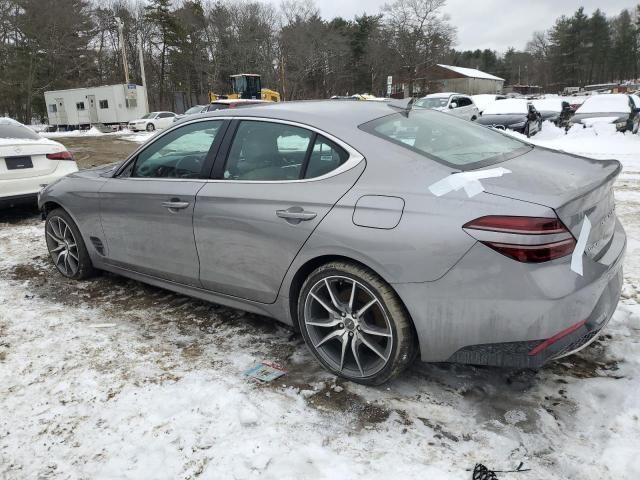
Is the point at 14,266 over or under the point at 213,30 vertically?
under

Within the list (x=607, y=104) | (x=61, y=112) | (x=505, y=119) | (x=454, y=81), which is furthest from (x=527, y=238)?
(x=454, y=81)

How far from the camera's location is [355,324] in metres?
2.68

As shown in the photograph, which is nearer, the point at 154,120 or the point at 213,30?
the point at 154,120

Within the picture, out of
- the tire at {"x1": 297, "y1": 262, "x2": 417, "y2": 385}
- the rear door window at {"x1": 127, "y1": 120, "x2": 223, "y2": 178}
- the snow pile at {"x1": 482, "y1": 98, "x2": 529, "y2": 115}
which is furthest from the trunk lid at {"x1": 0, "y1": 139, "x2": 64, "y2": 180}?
the snow pile at {"x1": 482, "y1": 98, "x2": 529, "y2": 115}

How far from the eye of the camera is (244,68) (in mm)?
60844

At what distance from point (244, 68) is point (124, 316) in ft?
202

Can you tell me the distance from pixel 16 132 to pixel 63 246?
340 cm

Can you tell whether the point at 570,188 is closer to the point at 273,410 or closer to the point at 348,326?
the point at 348,326

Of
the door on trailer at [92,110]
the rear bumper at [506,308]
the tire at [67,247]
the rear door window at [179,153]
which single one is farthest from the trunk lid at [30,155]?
the door on trailer at [92,110]

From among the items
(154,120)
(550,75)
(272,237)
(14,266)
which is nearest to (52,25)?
(154,120)

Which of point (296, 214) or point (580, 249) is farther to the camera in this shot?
point (296, 214)

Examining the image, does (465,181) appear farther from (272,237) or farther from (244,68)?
(244,68)

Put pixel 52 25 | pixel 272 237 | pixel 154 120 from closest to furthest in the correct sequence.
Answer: pixel 272 237 → pixel 154 120 → pixel 52 25

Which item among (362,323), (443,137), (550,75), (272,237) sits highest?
(550,75)
